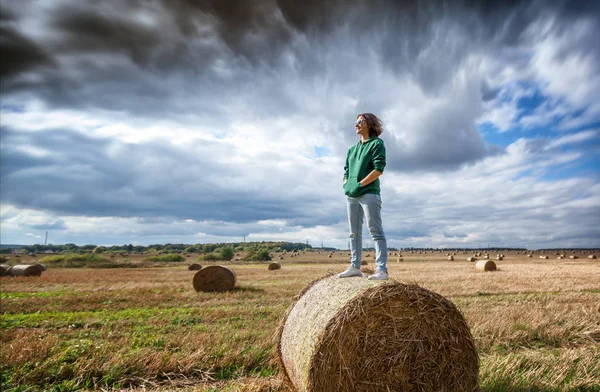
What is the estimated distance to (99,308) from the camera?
42.4ft

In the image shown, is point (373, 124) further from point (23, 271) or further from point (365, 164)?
point (23, 271)

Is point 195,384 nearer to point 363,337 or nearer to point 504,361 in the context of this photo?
point 363,337


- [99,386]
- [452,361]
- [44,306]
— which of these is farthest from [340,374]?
[44,306]

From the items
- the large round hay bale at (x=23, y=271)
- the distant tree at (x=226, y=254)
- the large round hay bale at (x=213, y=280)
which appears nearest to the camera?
the large round hay bale at (x=213, y=280)

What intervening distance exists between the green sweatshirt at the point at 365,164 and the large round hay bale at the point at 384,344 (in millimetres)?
1269

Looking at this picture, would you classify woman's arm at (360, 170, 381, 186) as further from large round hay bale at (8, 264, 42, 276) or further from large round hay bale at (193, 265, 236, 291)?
large round hay bale at (8, 264, 42, 276)

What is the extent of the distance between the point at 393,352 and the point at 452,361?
2.54ft

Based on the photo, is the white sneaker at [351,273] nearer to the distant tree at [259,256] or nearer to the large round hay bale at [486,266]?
the large round hay bale at [486,266]

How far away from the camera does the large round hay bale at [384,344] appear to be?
464 centimetres

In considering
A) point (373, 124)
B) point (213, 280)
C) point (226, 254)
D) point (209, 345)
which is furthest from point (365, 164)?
point (226, 254)

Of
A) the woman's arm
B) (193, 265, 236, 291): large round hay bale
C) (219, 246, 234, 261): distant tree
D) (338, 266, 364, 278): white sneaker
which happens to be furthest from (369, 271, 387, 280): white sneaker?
(219, 246, 234, 261): distant tree

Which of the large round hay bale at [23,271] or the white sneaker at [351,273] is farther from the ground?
the white sneaker at [351,273]

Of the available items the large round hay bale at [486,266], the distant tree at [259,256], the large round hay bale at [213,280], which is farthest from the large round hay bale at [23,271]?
the distant tree at [259,256]

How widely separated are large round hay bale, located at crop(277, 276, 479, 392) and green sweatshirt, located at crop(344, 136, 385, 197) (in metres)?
1.27
